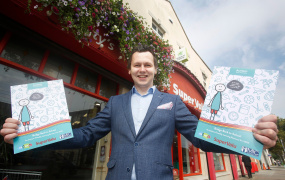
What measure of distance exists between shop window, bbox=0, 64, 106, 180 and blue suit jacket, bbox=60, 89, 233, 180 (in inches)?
52.7

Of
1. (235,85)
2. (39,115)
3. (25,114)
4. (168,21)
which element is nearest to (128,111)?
(39,115)

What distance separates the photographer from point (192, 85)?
7.71 metres

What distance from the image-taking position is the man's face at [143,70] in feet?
5.62

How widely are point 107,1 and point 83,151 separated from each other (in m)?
3.19

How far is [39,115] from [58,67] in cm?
212

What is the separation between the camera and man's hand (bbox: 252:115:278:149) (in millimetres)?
899

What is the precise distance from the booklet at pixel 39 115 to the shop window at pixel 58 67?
1836mm

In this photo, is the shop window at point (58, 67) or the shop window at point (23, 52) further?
the shop window at point (58, 67)

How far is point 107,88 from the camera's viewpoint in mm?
3834

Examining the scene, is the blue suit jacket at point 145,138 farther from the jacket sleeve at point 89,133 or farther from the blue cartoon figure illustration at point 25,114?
the blue cartoon figure illustration at point 25,114

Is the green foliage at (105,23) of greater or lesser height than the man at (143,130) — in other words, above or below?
above

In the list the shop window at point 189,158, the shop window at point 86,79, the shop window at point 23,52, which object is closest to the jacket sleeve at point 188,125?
the shop window at point 86,79

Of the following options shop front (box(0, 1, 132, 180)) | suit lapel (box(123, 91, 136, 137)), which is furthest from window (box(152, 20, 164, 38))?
suit lapel (box(123, 91, 136, 137))

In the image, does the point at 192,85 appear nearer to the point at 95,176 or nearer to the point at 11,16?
the point at 95,176
